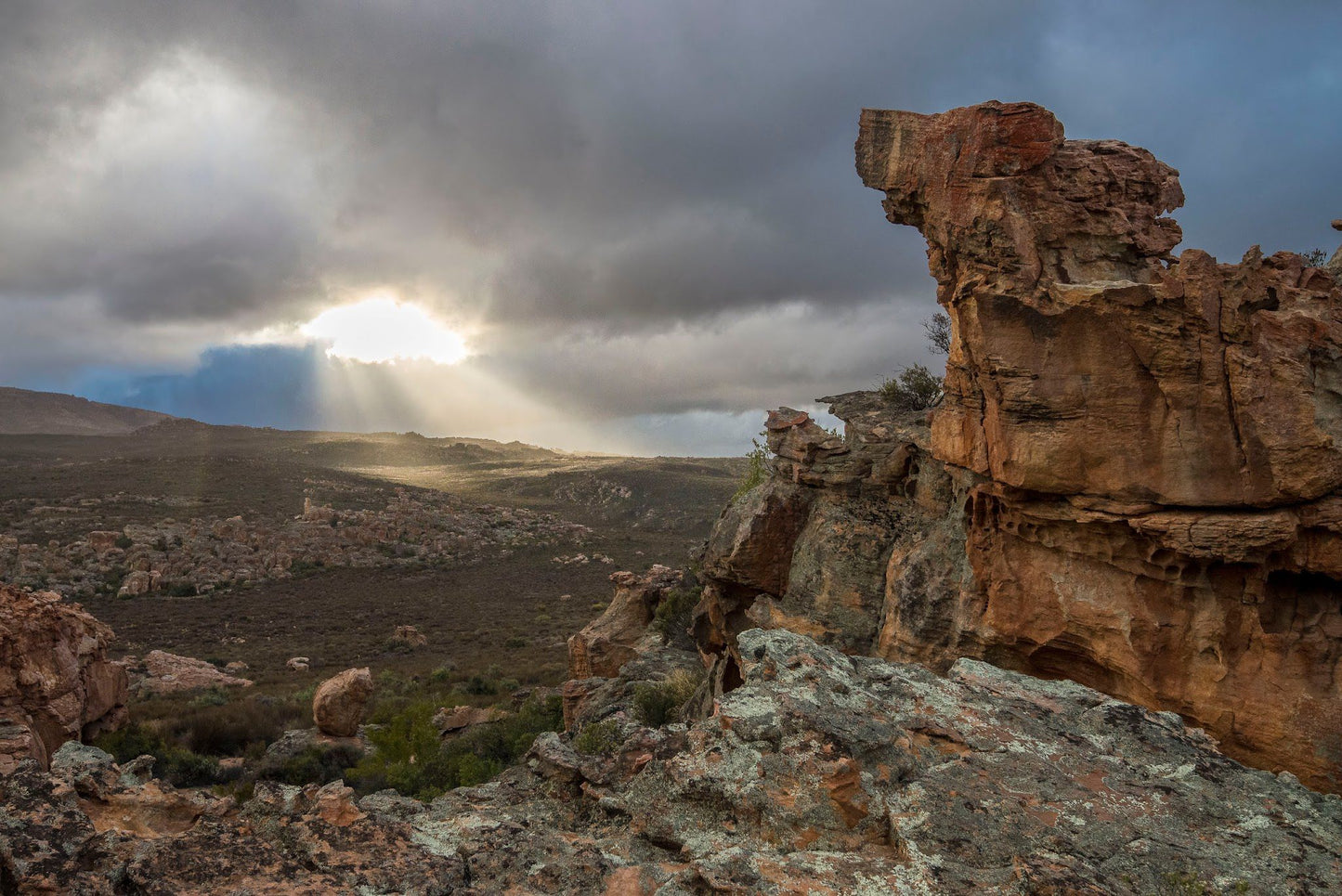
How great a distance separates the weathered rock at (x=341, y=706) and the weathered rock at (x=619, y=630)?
632cm

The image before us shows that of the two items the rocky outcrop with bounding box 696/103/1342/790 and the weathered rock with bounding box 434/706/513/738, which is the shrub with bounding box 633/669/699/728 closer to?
the rocky outcrop with bounding box 696/103/1342/790

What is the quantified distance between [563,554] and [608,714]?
143 ft

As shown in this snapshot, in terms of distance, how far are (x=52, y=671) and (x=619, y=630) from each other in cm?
1423

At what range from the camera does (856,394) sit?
61.3 feet

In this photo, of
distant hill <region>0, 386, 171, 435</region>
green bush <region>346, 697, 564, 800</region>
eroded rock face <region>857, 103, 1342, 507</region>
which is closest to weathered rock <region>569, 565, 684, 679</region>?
green bush <region>346, 697, 564, 800</region>

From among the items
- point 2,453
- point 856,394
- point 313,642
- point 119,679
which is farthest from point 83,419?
point 856,394

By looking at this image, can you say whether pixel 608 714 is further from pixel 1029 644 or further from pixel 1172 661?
pixel 1172 661

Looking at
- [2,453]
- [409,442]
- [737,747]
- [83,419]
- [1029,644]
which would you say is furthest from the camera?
[83,419]

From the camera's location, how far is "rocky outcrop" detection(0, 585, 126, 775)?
15648mm

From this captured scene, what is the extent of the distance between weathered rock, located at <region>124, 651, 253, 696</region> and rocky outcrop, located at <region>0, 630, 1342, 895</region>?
22.6 metres

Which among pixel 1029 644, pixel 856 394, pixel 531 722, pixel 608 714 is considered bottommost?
pixel 531 722

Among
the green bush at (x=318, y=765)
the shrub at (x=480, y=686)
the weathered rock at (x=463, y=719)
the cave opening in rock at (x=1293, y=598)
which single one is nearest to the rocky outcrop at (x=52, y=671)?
the green bush at (x=318, y=765)

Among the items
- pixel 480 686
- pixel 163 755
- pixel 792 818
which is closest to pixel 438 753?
pixel 163 755

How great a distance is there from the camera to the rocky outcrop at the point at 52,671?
616 inches
